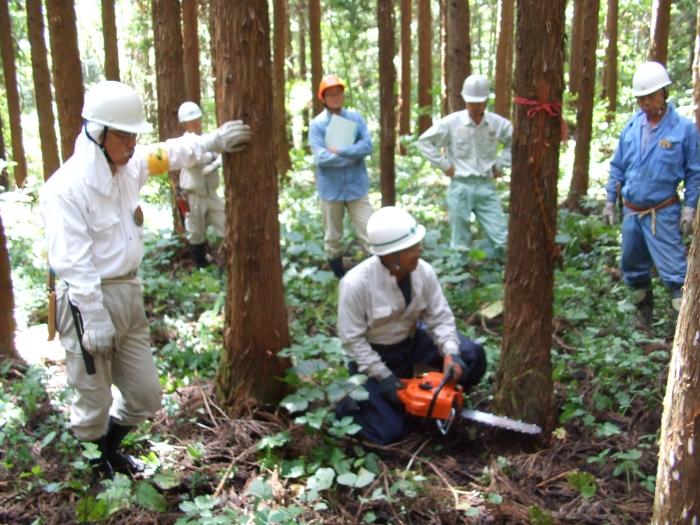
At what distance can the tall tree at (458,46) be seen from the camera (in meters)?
8.84

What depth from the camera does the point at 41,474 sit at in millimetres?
3842

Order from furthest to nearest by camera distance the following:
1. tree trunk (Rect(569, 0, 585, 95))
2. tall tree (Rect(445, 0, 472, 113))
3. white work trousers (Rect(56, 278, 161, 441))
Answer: tree trunk (Rect(569, 0, 585, 95)) → tall tree (Rect(445, 0, 472, 113)) → white work trousers (Rect(56, 278, 161, 441))

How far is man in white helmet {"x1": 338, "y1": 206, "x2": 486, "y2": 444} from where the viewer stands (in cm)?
423

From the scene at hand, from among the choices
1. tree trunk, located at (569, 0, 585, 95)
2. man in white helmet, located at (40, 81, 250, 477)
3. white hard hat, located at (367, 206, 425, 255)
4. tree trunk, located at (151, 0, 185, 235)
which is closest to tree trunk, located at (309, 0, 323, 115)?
tree trunk, located at (569, 0, 585, 95)

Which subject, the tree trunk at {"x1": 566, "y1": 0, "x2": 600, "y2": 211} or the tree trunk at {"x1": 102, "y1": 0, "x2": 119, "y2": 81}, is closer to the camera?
the tree trunk at {"x1": 566, "y1": 0, "x2": 600, "y2": 211}

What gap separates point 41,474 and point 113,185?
5.50 feet

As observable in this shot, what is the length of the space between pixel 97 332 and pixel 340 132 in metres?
4.60

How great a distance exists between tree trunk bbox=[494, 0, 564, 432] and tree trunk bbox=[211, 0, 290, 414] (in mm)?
1431

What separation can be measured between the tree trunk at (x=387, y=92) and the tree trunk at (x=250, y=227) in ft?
10.7

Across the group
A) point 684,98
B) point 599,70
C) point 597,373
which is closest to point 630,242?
point 597,373

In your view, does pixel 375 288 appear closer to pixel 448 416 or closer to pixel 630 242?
pixel 448 416

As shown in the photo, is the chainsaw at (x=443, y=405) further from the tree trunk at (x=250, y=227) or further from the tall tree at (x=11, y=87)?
the tall tree at (x=11, y=87)

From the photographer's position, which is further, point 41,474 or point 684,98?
point 684,98

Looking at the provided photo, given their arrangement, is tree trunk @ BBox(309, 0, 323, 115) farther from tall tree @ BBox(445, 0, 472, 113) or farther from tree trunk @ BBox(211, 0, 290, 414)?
tree trunk @ BBox(211, 0, 290, 414)
